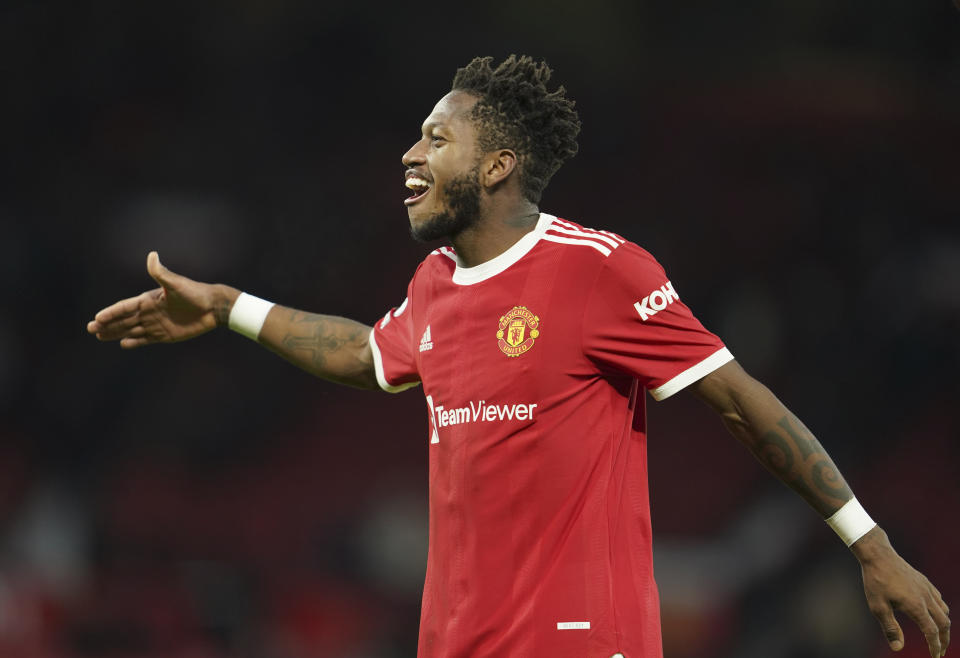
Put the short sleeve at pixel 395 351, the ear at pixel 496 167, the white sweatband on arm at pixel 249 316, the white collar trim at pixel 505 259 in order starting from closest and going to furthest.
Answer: the white collar trim at pixel 505 259
the ear at pixel 496 167
the short sleeve at pixel 395 351
the white sweatband on arm at pixel 249 316

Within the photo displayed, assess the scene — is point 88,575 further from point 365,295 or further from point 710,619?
point 710,619

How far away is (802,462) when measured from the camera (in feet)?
7.73

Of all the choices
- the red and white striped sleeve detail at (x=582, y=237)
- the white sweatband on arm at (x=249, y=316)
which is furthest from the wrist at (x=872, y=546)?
the white sweatband on arm at (x=249, y=316)

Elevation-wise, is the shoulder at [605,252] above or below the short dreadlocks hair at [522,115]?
below

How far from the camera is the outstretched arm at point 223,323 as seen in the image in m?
2.97

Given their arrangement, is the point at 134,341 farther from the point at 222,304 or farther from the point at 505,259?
the point at 505,259

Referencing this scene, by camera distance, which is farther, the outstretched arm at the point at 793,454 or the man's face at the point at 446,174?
the man's face at the point at 446,174

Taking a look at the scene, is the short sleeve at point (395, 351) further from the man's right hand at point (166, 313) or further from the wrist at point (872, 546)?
the wrist at point (872, 546)

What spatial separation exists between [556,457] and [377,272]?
13.0 ft

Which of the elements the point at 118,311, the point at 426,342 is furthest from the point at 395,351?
the point at 118,311

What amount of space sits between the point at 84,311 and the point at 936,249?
4.70 m

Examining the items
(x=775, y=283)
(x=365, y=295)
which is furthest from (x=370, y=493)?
(x=775, y=283)

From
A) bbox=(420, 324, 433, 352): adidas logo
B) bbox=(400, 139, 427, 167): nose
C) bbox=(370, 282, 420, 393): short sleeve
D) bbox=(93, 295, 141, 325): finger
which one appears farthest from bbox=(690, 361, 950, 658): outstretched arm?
bbox=(93, 295, 141, 325): finger

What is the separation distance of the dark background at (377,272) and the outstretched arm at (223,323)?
293 centimetres
